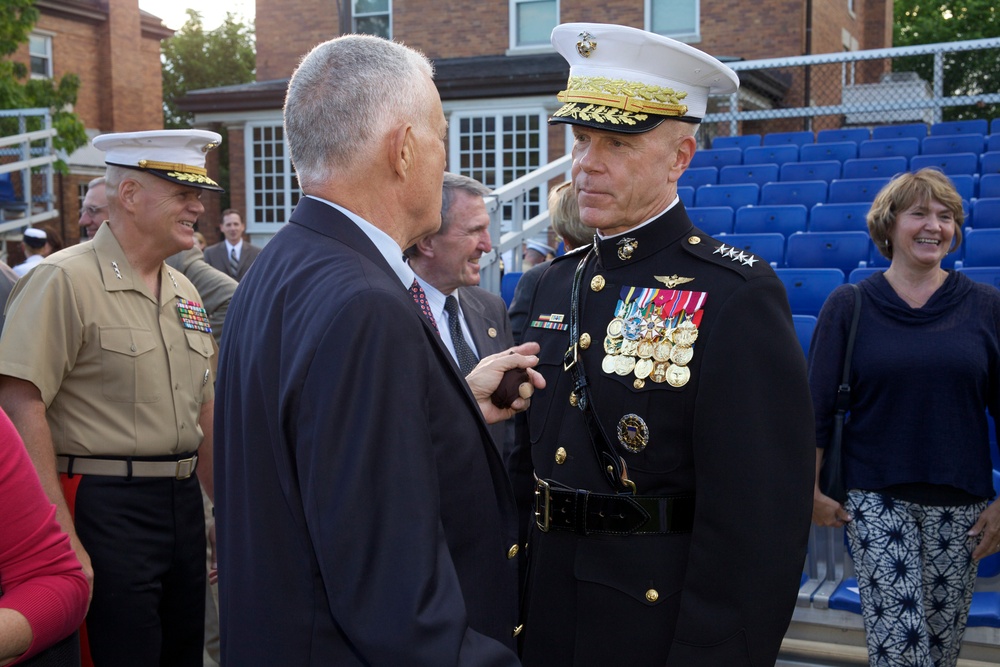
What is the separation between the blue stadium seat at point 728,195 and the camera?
9602 mm

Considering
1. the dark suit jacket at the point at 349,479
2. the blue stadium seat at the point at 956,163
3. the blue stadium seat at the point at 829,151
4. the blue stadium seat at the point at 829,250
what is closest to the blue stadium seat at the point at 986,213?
the blue stadium seat at the point at 829,250

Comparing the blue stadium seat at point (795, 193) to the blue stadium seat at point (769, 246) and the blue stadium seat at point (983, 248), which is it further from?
the blue stadium seat at point (983, 248)

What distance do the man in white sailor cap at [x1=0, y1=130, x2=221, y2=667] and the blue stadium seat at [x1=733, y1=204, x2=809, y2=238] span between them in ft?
20.4

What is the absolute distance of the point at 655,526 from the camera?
2.10 m

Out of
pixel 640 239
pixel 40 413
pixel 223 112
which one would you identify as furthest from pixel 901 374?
pixel 223 112

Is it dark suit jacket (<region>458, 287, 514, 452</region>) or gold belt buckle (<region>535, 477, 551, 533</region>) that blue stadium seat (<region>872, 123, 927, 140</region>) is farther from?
gold belt buckle (<region>535, 477, 551, 533</region>)

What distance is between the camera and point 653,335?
2184 millimetres

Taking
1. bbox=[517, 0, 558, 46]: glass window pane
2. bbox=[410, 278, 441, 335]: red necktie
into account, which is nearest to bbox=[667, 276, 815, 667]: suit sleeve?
bbox=[410, 278, 441, 335]: red necktie

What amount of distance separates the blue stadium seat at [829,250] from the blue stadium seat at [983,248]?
721 millimetres

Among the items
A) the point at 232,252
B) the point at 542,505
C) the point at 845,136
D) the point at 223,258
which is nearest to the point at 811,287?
the point at 542,505

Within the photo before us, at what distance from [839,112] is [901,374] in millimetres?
10989

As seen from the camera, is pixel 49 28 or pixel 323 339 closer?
pixel 323 339

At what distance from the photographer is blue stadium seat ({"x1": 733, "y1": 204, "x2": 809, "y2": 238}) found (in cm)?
853

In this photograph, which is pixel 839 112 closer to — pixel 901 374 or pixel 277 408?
pixel 901 374
